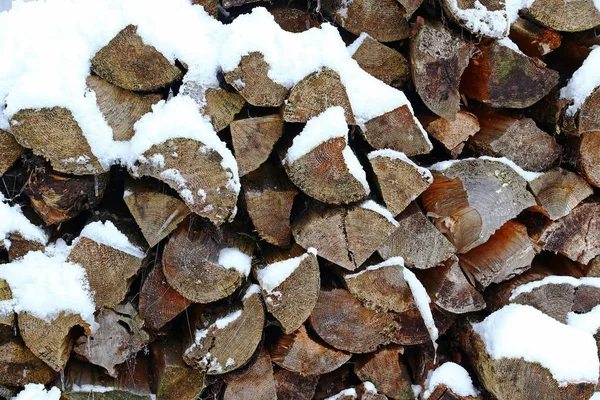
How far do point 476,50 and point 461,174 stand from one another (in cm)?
47

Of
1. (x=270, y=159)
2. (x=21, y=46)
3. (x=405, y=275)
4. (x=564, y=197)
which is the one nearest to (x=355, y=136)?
(x=270, y=159)

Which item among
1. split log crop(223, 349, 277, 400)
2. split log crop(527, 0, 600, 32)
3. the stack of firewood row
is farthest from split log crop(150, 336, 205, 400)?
split log crop(527, 0, 600, 32)

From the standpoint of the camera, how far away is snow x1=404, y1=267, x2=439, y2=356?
223 centimetres

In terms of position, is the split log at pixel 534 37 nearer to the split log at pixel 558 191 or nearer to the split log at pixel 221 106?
the split log at pixel 558 191

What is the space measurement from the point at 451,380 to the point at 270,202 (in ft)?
3.55

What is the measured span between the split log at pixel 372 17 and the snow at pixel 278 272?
33.3 inches

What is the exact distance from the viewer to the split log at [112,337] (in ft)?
6.93

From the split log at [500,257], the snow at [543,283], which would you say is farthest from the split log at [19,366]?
the snow at [543,283]

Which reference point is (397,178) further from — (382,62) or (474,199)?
(382,62)

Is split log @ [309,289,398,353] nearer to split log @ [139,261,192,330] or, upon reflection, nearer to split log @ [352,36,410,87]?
split log @ [139,261,192,330]

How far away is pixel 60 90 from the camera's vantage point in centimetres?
192

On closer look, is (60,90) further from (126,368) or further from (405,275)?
(405,275)

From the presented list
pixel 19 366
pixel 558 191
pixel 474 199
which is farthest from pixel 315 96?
pixel 19 366

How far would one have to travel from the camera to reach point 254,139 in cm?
200
